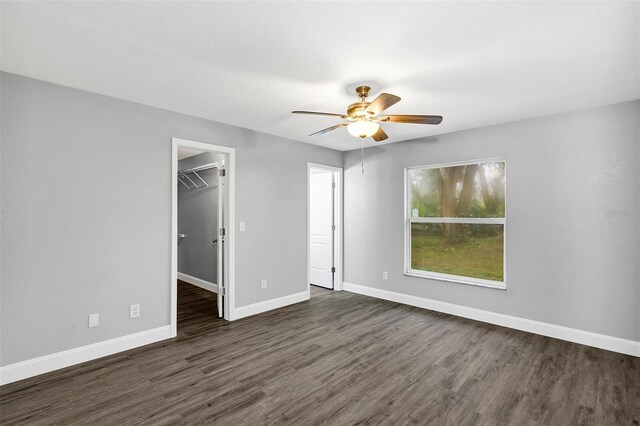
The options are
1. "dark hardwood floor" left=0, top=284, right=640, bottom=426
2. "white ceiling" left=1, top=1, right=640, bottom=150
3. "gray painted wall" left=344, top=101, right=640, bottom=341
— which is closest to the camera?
"white ceiling" left=1, top=1, right=640, bottom=150

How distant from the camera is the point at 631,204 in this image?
3.04 meters

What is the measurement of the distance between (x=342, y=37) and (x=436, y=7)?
1.87 feet

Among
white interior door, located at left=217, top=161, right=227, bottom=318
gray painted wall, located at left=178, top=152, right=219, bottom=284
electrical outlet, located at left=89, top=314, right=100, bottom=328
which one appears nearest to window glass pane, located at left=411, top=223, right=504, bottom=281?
white interior door, located at left=217, top=161, right=227, bottom=318

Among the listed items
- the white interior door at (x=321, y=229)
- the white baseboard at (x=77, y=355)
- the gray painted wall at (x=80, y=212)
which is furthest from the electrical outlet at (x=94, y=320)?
the white interior door at (x=321, y=229)

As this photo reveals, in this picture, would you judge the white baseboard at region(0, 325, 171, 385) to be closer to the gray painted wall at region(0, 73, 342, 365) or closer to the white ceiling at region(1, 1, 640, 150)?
the gray painted wall at region(0, 73, 342, 365)

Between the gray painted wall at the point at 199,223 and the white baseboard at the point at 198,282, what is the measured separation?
6 centimetres

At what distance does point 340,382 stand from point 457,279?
245 cm

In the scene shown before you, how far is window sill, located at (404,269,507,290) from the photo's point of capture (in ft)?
12.7

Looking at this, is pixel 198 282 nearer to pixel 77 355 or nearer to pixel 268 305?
pixel 268 305

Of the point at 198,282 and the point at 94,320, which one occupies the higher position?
the point at 94,320

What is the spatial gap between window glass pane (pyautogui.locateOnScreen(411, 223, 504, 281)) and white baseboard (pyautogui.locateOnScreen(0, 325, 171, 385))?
351 cm

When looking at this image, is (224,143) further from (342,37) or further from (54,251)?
(342,37)

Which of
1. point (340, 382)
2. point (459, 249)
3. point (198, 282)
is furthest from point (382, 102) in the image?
point (198, 282)

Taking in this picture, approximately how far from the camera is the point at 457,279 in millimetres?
4238
